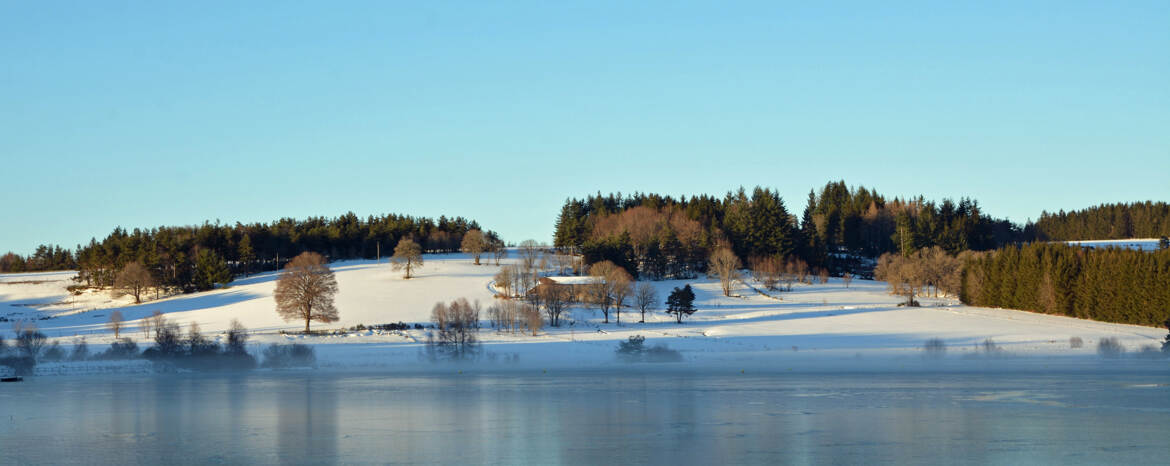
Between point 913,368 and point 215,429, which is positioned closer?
point 215,429

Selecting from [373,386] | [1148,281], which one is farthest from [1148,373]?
[373,386]

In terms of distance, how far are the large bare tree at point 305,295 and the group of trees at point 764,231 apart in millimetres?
37513

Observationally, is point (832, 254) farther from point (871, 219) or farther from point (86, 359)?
point (86, 359)

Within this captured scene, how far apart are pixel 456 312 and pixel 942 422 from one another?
40784mm

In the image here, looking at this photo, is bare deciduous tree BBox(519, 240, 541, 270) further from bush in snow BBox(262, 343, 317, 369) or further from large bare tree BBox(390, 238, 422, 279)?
bush in snow BBox(262, 343, 317, 369)

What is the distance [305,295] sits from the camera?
214 feet

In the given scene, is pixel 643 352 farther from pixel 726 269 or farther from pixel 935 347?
pixel 726 269

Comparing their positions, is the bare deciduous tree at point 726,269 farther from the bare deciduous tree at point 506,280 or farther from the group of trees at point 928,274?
the bare deciduous tree at point 506,280

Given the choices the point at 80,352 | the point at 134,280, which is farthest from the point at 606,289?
the point at 134,280

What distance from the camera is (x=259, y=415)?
1146 inches

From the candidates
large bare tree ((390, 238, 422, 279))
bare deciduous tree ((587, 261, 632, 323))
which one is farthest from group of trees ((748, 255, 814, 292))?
large bare tree ((390, 238, 422, 279))

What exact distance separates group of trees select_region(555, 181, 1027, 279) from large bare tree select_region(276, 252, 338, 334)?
37.5 m

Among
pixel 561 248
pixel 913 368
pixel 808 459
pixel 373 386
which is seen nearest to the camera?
pixel 808 459

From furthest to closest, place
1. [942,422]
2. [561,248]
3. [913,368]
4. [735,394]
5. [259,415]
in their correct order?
[561,248] < [913,368] < [735,394] < [259,415] < [942,422]
